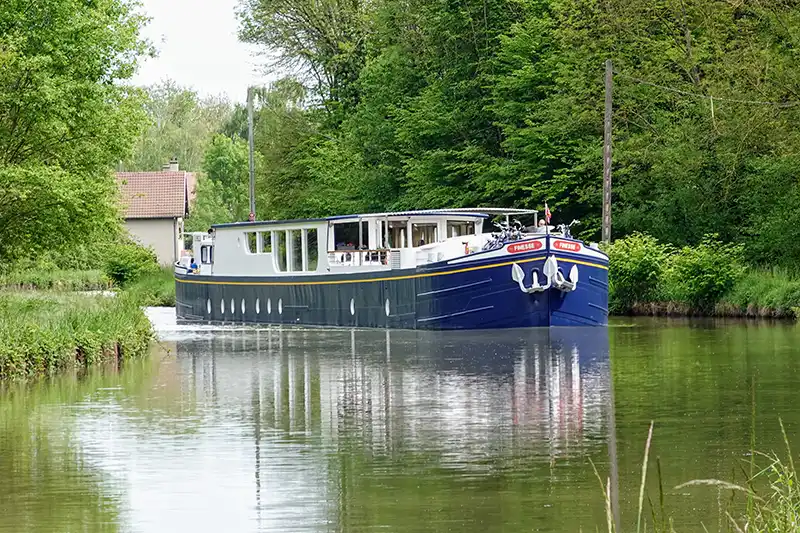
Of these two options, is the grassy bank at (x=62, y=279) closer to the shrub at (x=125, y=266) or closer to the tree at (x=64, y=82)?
the shrub at (x=125, y=266)

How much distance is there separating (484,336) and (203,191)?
196ft

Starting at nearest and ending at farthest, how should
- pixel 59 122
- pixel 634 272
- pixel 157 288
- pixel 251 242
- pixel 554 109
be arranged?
pixel 59 122, pixel 634 272, pixel 251 242, pixel 554 109, pixel 157 288

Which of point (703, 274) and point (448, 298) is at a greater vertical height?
point (703, 274)

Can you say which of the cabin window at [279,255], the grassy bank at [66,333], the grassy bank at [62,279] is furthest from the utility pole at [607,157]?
the grassy bank at [62,279]

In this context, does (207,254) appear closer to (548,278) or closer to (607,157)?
(607,157)

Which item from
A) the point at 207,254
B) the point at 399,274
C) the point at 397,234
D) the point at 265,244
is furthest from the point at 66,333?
the point at 207,254

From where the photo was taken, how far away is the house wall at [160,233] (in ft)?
293

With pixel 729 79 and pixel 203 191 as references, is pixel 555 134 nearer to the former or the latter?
pixel 729 79

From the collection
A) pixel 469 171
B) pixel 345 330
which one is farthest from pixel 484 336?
pixel 469 171

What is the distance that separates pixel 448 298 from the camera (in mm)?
35062

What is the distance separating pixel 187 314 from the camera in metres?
49.1

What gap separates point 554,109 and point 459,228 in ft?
36.4

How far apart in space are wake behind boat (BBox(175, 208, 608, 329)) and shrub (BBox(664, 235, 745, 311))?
13.4ft

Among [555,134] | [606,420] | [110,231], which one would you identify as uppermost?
[555,134]
